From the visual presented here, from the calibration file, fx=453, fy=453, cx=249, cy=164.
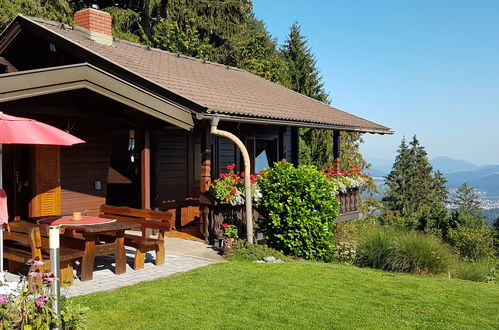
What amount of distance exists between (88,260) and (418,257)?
6142mm

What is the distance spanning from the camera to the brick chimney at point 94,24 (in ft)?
38.0

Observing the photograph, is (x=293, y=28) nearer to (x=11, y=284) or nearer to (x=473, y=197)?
(x=11, y=284)

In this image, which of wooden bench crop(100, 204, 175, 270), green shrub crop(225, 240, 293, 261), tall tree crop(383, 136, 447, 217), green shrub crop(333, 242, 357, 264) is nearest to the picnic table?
wooden bench crop(100, 204, 175, 270)

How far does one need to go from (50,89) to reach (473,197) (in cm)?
8746

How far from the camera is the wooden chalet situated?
759 centimetres

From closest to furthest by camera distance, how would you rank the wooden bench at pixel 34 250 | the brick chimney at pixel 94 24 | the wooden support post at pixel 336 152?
the wooden bench at pixel 34 250 → the brick chimney at pixel 94 24 → the wooden support post at pixel 336 152

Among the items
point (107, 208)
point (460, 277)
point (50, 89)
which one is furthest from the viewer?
point (460, 277)

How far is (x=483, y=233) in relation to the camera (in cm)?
1335

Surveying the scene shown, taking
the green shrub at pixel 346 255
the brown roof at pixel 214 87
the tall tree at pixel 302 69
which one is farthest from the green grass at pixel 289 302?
the tall tree at pixel 302 69

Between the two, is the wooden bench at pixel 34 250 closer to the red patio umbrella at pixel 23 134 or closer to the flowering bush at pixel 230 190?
the red patio umbrella at pixel 23 134

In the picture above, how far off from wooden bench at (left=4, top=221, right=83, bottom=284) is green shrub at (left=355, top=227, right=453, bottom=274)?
583 centimetres

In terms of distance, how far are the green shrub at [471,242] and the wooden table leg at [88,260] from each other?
34.0 feet

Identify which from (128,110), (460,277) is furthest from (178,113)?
(460,277)

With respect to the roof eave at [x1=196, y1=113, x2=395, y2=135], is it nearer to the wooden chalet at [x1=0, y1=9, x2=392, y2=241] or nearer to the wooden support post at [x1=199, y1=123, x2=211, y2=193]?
the wooden chalet at [x1=0, y1=9, x2=392, y2=241]
